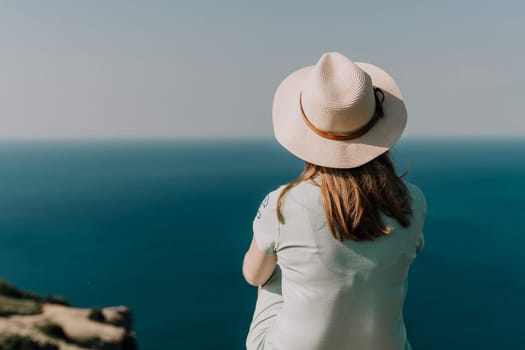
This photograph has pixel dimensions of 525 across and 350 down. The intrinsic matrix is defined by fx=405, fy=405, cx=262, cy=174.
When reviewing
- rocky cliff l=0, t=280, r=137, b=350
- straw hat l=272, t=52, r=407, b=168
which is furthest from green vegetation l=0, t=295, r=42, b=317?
straw hat l=272, t=52, r=407, b=168

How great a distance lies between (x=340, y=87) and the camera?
101cm

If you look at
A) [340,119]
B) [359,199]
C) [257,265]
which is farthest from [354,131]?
[257,265]

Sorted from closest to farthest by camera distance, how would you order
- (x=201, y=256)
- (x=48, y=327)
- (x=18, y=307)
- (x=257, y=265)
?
(x=257, y=265) → (x=48, y=327) → (x=18, y=307) → (x=201, y=256)

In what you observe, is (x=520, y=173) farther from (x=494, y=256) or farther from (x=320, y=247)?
(x=320, y=247)

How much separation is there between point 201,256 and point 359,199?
43.1 m

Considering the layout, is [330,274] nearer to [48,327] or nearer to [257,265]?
[257,265]

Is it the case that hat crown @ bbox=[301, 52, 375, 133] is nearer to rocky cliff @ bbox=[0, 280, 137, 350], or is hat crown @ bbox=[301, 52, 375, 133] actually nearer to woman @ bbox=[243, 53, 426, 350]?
woman @ bbox=[243, 53, 426, 350]

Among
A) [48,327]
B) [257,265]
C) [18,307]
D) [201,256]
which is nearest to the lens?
[257,265]

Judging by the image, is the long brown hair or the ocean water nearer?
the long brown hair

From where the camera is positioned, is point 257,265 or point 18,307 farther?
point 18,307

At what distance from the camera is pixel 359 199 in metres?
0.95

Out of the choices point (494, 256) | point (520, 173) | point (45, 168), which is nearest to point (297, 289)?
point (494, 256)

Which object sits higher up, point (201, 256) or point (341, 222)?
point (341, 222)

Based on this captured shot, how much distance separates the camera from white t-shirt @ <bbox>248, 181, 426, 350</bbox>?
3.21 feet
